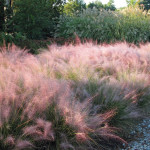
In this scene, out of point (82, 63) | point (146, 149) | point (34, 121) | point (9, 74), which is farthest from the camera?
point (82, 63)

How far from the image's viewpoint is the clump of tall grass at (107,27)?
11.9m

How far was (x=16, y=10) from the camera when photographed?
11.7m

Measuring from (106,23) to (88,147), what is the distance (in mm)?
9995

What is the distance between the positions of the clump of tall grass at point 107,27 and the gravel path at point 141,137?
7826mm

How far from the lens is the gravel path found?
10.4 ft

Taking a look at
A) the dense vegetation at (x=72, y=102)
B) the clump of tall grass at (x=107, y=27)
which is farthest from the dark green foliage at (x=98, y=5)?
the dense vegetation at (x=72, y=102)

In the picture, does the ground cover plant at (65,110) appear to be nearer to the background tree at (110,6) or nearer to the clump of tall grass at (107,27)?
the clump of tall grass at (107,27)

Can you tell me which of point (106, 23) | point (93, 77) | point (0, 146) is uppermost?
point (106, 23)

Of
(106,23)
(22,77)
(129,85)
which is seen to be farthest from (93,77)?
(106,23)

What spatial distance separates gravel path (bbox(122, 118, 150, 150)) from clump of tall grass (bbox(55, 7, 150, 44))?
783cm

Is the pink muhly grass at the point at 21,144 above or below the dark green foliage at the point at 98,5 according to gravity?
below

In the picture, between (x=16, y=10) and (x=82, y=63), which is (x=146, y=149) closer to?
(x=82, y=63)

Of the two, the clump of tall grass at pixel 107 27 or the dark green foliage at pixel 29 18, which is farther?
the clump of tall grass at pixel 107 27

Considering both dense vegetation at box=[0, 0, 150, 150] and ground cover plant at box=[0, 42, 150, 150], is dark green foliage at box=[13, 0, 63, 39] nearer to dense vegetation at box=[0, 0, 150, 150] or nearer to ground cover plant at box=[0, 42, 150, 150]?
dense vegetation at box=[0, 0, 150, 150]
